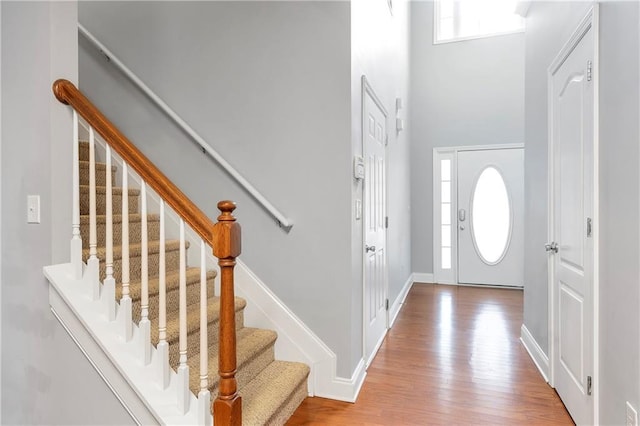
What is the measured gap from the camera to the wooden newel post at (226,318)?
1530 millimetres

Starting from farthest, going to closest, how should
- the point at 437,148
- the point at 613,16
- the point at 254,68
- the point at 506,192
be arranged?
the point at 437,148 → the point at 506,192 → the point at 254,68 → the point at 613,16

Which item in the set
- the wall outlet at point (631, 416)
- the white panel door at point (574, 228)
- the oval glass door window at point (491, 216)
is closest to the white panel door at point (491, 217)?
the oval glass door window at point (491, 216)

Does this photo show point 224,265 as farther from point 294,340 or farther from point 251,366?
point 294,340

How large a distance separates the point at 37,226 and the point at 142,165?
59cm

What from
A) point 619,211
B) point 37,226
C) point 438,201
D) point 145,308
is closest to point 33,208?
A: point 37,226

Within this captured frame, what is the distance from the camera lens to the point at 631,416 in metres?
1.49

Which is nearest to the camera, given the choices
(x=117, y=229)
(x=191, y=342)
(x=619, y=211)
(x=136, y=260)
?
(x=619, y=211)

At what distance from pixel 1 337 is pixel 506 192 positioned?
576 centimetres

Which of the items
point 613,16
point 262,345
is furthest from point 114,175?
point 613,16

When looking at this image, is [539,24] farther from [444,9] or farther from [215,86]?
[444,9]

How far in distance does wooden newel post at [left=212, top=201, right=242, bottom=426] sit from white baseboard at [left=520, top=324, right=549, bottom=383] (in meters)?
2.24

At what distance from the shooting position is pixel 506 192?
554cm

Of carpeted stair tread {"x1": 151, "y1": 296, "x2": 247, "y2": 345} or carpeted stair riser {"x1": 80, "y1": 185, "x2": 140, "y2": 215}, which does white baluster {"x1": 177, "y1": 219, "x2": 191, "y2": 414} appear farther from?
carpeted stair riser {"x1": 80, "y1": 185, "x2": 140, "y2": 215}

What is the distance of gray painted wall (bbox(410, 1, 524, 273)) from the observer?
5.54 metres
